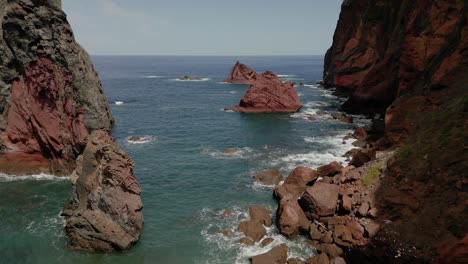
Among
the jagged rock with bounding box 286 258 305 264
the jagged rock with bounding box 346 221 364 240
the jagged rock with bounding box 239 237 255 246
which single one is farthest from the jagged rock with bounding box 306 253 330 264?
the jagged rock with bounding box 239 237 255 246

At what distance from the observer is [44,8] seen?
161ft

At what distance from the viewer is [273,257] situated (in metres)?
32.3

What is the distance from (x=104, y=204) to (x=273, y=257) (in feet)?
54.6

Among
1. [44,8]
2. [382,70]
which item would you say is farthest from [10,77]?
[382,70]

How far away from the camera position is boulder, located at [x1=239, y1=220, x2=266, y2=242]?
3610 cm

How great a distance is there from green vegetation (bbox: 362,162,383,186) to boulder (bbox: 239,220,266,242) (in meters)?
11.9

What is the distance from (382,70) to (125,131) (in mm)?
56218

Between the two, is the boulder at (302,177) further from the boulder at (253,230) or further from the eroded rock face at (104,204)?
the eroded rock face at (104,204)

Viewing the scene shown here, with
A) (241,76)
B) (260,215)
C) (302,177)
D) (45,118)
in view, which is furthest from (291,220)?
(241,76)

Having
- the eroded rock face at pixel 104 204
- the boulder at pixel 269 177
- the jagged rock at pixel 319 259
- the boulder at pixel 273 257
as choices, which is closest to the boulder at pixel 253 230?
the boulder at pixel 273 257

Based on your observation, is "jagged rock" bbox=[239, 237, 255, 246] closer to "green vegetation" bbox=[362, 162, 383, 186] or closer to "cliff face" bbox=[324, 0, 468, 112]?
"green vegetation" bbox=[362, 162, 383, 186]

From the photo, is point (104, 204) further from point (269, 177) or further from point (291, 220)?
point (269, 177)

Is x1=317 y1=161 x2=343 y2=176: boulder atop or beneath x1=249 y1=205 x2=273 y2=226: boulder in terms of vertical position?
atop

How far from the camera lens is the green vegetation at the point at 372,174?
39.0 meters
